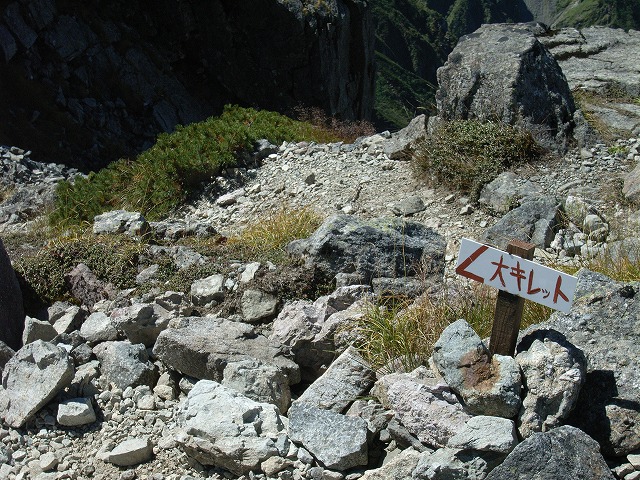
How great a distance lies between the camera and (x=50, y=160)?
1961 centimetres

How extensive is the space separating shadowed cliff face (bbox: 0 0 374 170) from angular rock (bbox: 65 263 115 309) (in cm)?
1410

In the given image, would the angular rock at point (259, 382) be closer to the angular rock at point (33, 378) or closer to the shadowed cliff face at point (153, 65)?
the angular rock at point (33, 378)

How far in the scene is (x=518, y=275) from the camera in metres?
3.70

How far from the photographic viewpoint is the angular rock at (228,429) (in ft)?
13.0

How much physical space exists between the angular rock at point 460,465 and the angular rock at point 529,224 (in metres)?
4.08

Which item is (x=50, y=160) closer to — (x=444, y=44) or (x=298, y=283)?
(x=298, y=283)

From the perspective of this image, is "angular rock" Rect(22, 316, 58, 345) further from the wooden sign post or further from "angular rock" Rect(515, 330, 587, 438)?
"angular rock" Rect(515, 330, 587, 438)

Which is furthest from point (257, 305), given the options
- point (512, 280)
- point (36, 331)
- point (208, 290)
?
point (512, 280)

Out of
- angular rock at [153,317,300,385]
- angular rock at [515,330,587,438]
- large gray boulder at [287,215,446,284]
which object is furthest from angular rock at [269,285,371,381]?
angular rock at [515,330,587,438]

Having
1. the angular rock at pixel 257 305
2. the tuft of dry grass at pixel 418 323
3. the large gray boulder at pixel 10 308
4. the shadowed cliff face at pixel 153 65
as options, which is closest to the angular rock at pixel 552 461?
the tuft of dry grass at pixel 418 323

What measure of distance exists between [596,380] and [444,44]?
115m

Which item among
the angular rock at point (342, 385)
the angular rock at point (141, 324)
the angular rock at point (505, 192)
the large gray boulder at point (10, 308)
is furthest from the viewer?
the angular rock at point (505, 192)

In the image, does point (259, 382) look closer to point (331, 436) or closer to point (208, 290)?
point (331, 436)

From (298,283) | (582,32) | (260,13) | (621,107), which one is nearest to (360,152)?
(621,107)
